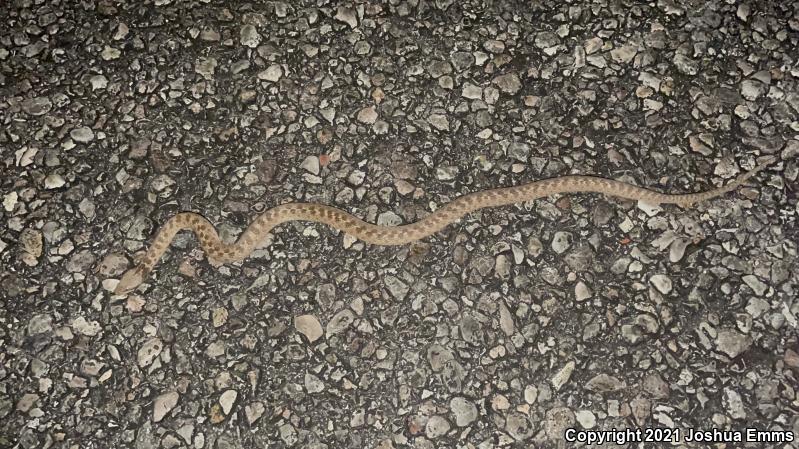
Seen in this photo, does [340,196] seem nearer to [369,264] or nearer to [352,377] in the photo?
[369,264]

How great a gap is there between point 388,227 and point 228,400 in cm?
164

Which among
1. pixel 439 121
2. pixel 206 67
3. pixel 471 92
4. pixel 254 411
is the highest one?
pixel 206 67

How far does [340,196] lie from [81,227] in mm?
1959

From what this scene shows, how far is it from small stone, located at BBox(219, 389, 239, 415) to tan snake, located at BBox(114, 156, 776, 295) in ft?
3.14

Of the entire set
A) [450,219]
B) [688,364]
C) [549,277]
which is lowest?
[688,364]

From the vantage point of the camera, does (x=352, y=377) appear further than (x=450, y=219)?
No

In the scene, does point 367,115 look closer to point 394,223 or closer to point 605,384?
point 394,223

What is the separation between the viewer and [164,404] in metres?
3.94

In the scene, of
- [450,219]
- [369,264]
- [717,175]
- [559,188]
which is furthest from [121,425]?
[717,175]

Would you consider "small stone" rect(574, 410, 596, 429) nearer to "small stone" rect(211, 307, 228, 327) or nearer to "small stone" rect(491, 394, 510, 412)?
"small stone" rect(491, 394, 510, 412)

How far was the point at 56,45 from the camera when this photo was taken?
5.20 meters

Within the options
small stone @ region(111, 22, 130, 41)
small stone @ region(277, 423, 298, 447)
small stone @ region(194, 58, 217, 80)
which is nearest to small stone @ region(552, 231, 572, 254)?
small stone @ region(277, 423, 298, 447)

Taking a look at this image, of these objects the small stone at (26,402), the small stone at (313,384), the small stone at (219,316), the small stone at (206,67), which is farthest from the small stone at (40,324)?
the small stone at (206,67)

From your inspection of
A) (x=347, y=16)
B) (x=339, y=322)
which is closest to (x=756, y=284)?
(x=339, y=322)
